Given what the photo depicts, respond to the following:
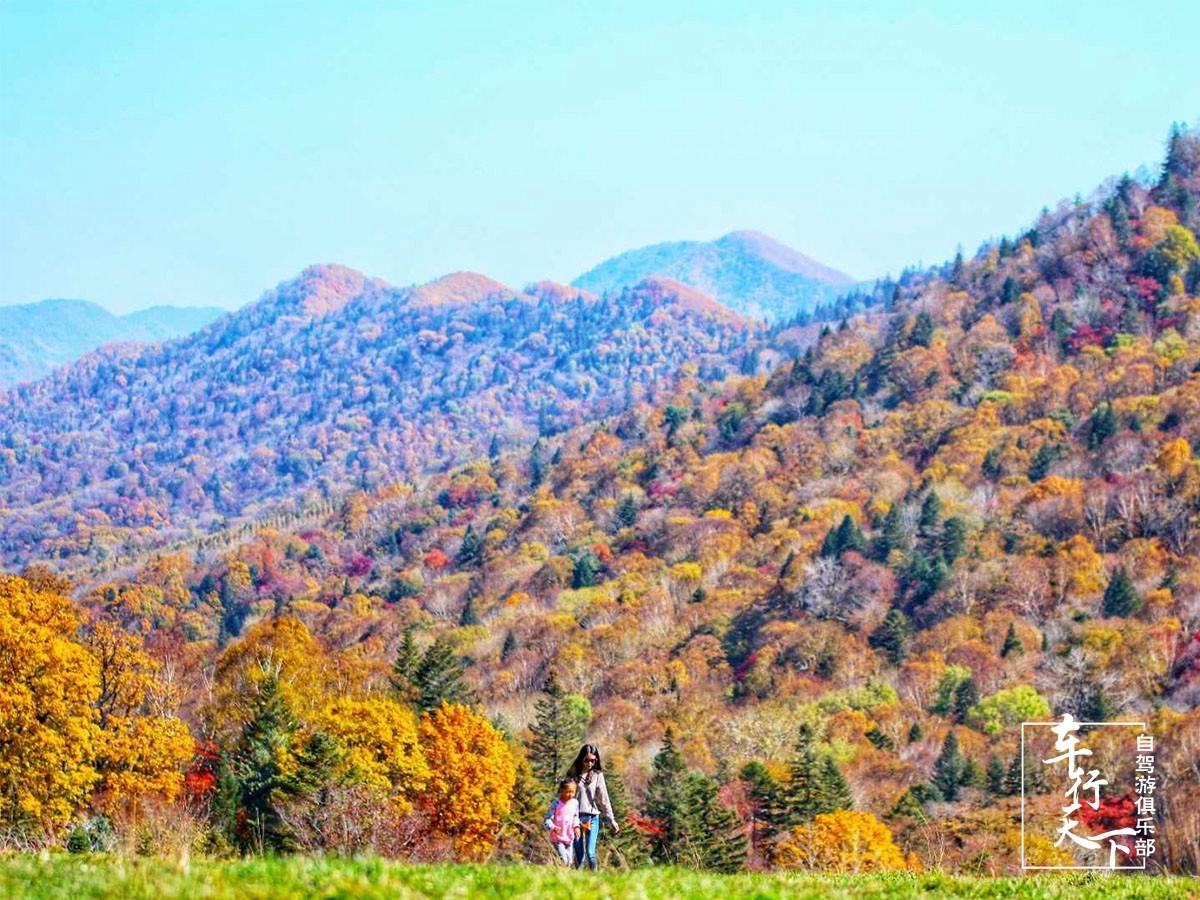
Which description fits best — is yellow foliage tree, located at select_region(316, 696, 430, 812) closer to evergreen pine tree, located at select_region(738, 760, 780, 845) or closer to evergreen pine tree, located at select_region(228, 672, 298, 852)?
evergreen pine tree, located at select_region(228, 672, 298, 852)

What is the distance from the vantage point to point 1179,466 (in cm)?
8362

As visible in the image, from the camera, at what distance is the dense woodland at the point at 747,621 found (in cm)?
3594

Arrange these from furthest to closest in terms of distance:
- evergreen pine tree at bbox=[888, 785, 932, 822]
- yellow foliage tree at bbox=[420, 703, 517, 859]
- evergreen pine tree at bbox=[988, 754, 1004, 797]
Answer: evergreen pine tree at bbox=[988, 754, 1004, 797] → evergreen pine tree at bbox=[888, 785, 932, 822] → yellow foliage tree at bbox=[420, 703, 517, 859]

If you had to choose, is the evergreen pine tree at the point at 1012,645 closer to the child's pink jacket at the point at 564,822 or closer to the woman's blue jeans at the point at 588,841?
the woman's blue jeans at the point at 588,841

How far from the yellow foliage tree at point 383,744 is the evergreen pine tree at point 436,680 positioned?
868 cm

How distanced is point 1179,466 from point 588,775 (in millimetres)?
78081

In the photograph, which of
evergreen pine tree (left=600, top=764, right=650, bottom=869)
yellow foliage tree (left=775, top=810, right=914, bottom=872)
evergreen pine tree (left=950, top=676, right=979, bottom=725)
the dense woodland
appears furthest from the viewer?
evergreen pine tree (left=950, top=676, right=979, bottom=725)

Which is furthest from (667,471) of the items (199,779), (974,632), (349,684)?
(199,779)

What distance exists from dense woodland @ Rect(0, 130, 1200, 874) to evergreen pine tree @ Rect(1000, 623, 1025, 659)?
106 millimetres

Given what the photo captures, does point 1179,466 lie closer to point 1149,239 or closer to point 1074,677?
point 1074,677

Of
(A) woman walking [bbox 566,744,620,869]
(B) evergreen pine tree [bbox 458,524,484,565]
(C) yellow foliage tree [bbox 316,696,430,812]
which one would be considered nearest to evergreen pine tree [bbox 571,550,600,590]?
(B) evergreen pine tree [bbox 458,524,484,565]

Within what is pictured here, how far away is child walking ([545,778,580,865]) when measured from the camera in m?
14.2

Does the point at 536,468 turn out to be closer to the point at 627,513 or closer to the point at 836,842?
the point at 627,513

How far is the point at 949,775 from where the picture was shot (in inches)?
2062
